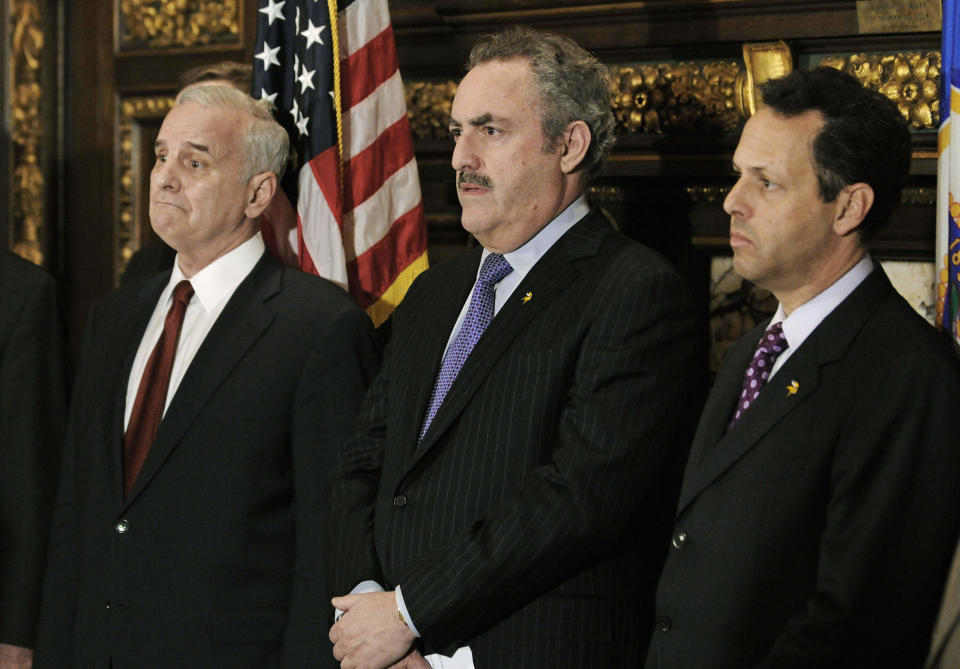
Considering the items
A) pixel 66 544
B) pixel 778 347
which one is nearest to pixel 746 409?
pixel 778 347

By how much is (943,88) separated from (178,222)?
180 centimetres

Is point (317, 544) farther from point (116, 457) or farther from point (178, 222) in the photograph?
point (178, 222)

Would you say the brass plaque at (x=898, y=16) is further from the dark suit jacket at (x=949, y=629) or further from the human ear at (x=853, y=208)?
the dark suit jacket at (x=949, y=629)

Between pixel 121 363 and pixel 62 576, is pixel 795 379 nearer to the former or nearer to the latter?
pixel 121 363

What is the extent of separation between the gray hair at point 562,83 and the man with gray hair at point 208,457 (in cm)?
67

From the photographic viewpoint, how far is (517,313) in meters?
2.55

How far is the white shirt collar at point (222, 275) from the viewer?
3.02 meters

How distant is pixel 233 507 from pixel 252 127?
99 centimetres

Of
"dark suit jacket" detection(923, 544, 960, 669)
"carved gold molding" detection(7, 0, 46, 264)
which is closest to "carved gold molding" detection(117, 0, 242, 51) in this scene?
"carved gold molding" detection(7, 0, 46, 264)

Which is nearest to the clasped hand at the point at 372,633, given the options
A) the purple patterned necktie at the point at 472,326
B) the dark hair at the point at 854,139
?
the purple patterned necktie at the point at 472,326

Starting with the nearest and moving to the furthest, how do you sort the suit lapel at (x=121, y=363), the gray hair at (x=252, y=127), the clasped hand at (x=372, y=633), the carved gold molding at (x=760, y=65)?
the clasped hand at (x=372, y=633) → the suit lapel at (x=121, y=363) → the gray hair at (x=252, y=127) → the carved gold molding at (x=760, y=65)

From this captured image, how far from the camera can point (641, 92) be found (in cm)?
377

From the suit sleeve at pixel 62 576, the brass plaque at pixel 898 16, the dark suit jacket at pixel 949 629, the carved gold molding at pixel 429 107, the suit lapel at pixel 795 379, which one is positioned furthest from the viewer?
the carved gold molding at pixel 429 107

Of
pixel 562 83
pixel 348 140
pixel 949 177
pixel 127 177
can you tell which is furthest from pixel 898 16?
pixel 127 177
